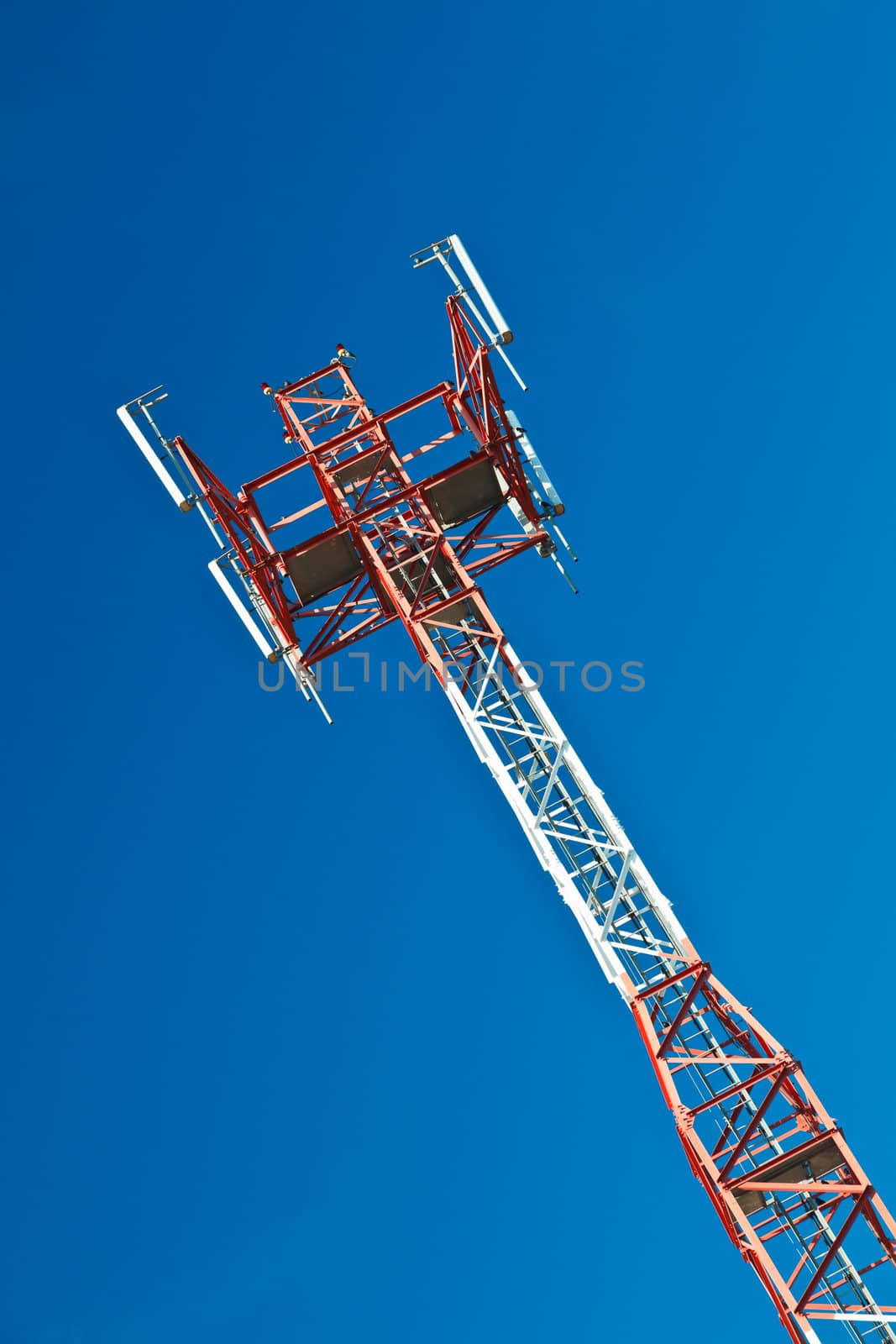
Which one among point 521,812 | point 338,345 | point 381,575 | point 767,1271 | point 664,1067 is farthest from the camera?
point 338,345

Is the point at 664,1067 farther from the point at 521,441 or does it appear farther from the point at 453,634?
the point at 521,441

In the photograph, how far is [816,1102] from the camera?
26750 millimetres

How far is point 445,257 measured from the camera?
110ft

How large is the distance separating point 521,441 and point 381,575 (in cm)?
454

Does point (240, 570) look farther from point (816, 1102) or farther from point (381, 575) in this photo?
point (816, 1102)

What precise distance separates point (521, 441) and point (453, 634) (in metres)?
4.79

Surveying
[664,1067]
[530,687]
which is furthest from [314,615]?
[664,1067]

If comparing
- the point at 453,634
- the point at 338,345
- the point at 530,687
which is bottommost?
the point at 530,687

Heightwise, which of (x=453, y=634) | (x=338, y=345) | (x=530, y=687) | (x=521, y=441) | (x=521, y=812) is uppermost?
(x=338, y=345)

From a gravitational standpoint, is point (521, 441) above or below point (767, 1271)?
above

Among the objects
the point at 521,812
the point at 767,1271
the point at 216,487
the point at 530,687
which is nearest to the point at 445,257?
the point at 216,487

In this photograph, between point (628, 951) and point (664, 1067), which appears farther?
point (628, 951)

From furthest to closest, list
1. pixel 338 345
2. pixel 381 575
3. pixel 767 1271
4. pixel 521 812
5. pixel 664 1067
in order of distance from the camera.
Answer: pixel 338 345 < pixel 381 575 < pixel 521 812 < pixel 664 1067 < pixel 767 1271

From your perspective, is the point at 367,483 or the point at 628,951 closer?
the point at 628,951
